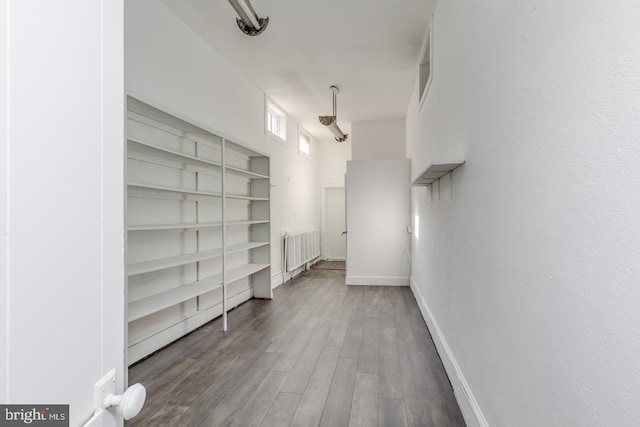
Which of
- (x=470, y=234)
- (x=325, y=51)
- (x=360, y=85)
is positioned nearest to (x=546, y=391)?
(x=470, y=234)

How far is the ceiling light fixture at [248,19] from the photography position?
103 inches

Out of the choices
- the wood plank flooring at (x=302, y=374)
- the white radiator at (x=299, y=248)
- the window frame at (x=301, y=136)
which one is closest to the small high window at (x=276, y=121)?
the window frame at (x=301, y=136)

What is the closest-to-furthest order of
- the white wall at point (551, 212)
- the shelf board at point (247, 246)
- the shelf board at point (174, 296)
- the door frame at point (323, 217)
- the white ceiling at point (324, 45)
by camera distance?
the white wall at point (551, 212), the shelf board at point (174, 296), the white ceiling at point (324, 45), the shelf board at point (247, 246), the door frame at point (323, 217)

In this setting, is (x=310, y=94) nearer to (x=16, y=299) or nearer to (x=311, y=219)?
(x=311, y=219)

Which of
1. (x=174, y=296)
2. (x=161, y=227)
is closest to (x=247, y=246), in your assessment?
(x=174, y=296)

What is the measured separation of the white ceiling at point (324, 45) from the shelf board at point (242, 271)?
2.59 meters

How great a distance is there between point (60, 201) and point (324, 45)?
372 cm

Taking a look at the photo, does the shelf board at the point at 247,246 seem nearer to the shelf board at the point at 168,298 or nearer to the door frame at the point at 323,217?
the shelf board at the point at 168,298

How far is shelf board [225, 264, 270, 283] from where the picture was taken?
3.78 metres

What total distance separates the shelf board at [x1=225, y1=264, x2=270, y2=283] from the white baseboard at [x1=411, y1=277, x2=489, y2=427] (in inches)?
85.0

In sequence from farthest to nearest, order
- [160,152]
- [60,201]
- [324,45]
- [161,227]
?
[324,45], [160,152], [161,227], [60,201]

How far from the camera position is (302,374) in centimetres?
254

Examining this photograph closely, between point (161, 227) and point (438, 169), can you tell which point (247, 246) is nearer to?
point (161, 227)

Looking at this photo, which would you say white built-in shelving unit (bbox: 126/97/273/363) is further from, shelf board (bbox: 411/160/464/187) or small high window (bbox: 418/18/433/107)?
small high window (bbox: 418/18/433/107)
